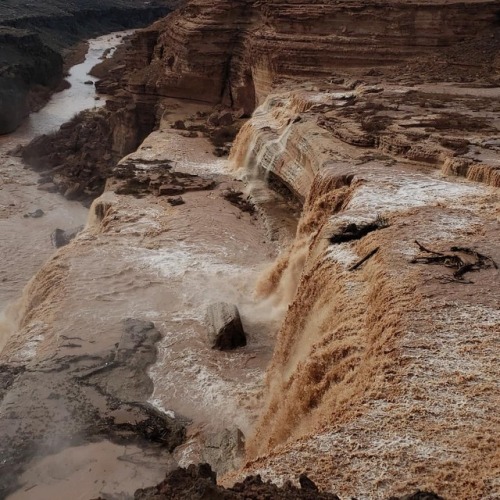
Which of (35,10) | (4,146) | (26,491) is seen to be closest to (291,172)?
(26,491)

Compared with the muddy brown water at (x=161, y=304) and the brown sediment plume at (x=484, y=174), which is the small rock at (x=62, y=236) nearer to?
the muddy brown water at (x=161, y=304)

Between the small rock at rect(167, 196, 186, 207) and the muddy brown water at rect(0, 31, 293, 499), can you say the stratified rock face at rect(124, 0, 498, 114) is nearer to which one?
the muddy brown water at rect(0, 31, 293, 499)

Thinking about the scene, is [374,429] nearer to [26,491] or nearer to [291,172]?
[26,491]

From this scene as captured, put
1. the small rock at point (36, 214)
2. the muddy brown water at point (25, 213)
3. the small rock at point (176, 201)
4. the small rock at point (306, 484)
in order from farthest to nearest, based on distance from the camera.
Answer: the small rock at point (36, 214) < the muddy brown water at point (25, 213) < the small rock at point (176, 201) < the small rock at point (306, 484)

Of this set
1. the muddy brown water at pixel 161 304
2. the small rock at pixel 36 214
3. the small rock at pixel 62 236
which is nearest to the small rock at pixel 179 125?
the muddy brown water at pixel 161 304

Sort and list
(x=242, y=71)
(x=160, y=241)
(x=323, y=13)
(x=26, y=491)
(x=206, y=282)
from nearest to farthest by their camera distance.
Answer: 1. (x=26, y=491)
2. (x=206, y=282)
3. (x=160, y=241)
4. (x=323, y=13)
5. (x=242, y=71)

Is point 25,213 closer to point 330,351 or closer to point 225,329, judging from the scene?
point 225,329

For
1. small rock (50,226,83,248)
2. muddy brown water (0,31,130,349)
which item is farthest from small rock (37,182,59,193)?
small rock (50,226,83,248)
